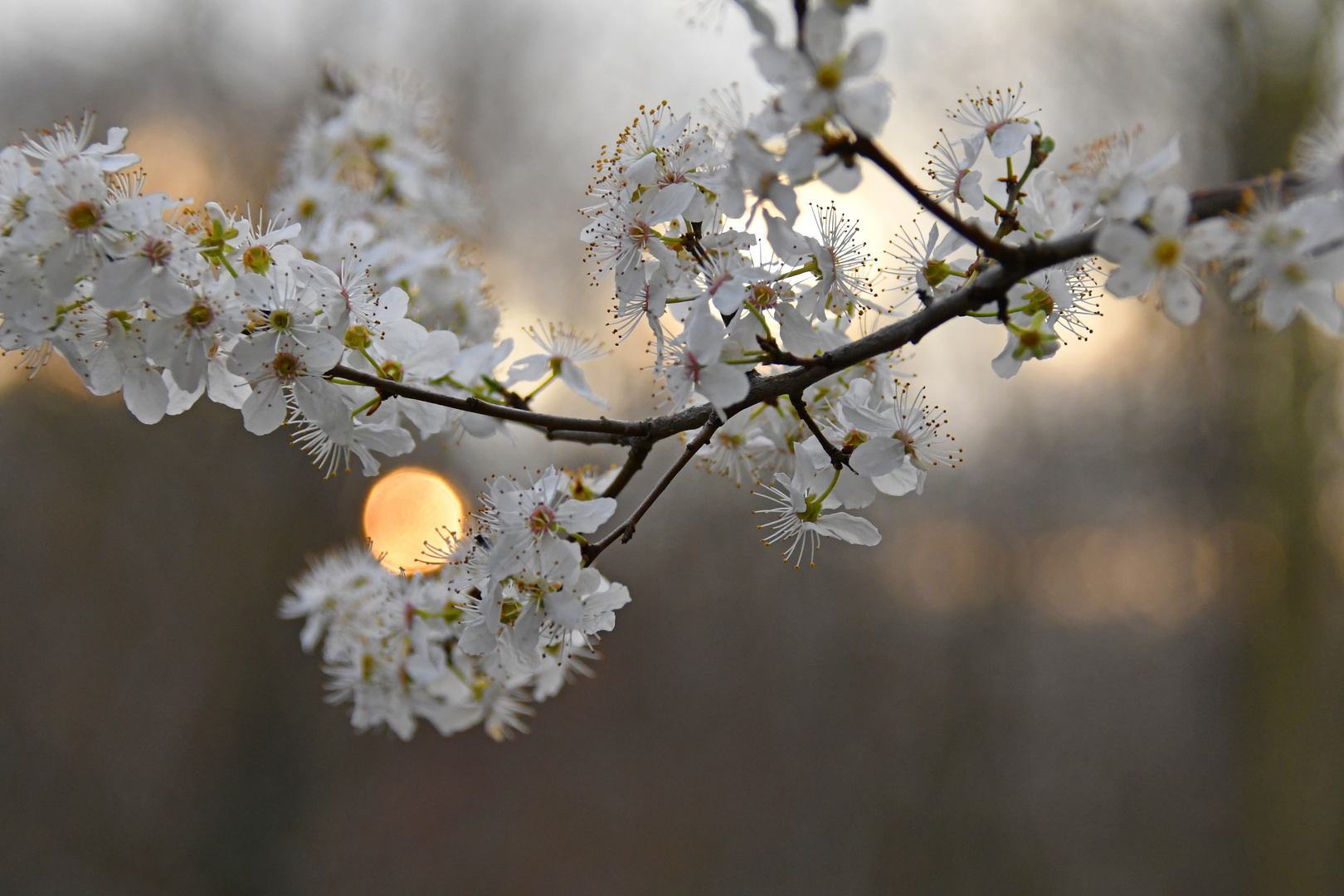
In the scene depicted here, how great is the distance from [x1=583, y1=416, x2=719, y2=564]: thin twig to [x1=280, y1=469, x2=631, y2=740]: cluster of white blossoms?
0.02 meters

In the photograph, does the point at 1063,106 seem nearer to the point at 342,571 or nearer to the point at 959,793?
the point at 959,793

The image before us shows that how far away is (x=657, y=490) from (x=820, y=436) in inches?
7.5

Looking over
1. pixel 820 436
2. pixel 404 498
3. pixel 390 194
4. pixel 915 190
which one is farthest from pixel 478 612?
pixel 404 498

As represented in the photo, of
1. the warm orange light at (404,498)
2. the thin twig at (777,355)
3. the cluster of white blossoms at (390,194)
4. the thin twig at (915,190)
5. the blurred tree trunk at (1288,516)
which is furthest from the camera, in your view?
the blurred tree trunk at (1288,516)

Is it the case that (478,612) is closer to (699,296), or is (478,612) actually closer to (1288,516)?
(699,296)

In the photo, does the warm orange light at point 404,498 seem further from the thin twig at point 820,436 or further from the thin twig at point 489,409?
the thin twig at point 820,436

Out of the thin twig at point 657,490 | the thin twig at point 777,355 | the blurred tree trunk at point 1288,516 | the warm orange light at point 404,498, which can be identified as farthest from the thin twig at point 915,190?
the blurred tree trunk at point 1288,516

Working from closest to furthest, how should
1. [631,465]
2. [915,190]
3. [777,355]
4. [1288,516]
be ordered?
[915,190], [777,355], [631,465], [1288,516]

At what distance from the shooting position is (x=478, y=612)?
932 mm

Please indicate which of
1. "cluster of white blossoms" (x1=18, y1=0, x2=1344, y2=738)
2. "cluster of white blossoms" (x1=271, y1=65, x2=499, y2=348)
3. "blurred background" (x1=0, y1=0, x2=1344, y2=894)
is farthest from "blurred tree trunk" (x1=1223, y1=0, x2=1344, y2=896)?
"cluster of white blossoms" (x1=271, y1=65, x2=499, y2=348)

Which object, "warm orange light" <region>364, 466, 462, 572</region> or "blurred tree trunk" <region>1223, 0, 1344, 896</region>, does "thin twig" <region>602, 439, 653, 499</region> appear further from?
"blurred tree trunk" <region>1223, 0, 1344, 896</region>

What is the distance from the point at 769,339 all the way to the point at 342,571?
1.03 meters

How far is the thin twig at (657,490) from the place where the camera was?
32.6 inches

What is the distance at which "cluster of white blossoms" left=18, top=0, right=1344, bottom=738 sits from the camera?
590mm
